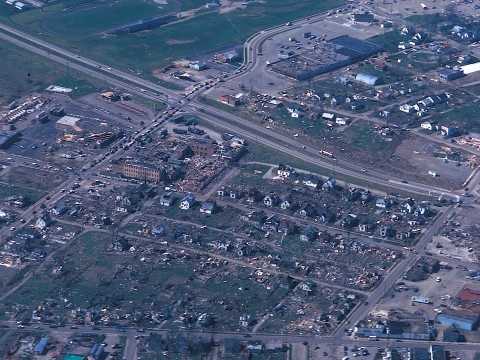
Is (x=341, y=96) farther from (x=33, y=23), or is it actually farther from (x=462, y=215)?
(x=33, y=23)

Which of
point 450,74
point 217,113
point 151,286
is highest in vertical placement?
point 151,286

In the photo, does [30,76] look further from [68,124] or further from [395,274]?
[395,274]

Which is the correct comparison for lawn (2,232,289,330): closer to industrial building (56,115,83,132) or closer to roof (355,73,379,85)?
industrial building (56,115,83,132)

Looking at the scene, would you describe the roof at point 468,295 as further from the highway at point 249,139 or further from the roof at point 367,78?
the roof at point 367,78

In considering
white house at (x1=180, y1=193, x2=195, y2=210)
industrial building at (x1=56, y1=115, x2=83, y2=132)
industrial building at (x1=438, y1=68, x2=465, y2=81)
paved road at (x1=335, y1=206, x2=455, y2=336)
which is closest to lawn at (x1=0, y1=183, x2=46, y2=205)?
white house at (x1=180, y1=193, x2=195, y2=210)

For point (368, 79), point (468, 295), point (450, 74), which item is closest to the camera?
point (468, 295)

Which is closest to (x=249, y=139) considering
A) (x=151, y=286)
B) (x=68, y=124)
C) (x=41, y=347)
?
(x=68, y=124)
